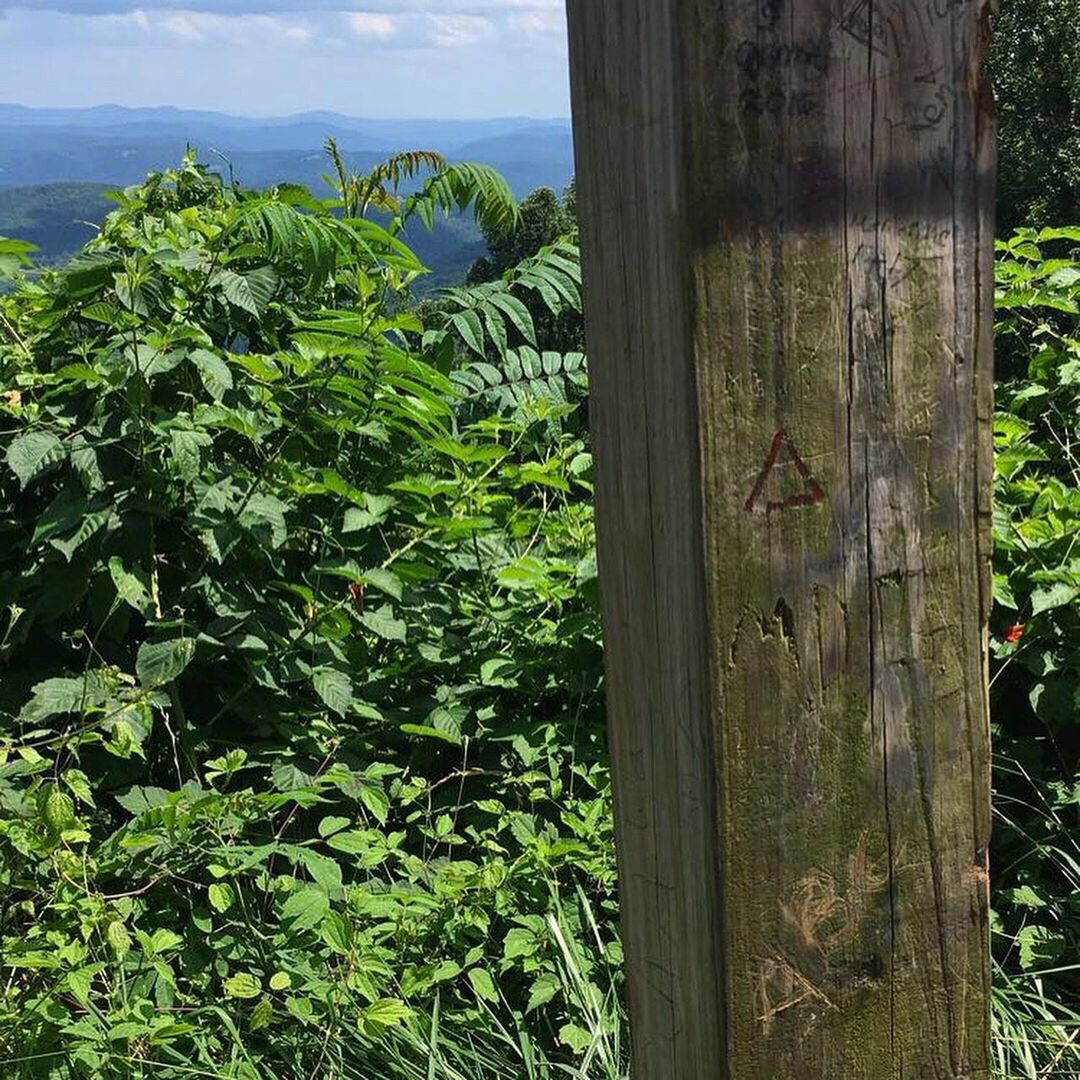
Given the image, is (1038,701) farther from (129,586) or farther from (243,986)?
(129,586)

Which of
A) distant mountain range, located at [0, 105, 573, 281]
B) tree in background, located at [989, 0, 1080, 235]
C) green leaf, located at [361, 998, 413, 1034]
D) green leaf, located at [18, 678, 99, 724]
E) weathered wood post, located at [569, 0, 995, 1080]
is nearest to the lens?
weathered wood post, located at [569, 0, 995, 1080]

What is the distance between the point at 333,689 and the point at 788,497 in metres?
2.01

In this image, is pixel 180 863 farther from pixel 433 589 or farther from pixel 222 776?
pixel 433 589

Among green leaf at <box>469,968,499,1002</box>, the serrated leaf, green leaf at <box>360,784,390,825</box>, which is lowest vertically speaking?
green leaf at <box>469,968,499,1002</box>

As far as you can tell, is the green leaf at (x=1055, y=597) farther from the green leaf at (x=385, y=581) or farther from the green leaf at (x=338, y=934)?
the green leaf at (x=338, y=934)

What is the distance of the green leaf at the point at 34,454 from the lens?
2.86 meters

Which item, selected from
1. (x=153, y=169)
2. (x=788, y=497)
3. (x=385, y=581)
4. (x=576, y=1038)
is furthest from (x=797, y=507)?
(x=153, y=169)

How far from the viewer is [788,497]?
1.06 meters

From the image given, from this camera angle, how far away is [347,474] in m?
3.26

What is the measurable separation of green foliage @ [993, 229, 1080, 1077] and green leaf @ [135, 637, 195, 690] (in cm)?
187

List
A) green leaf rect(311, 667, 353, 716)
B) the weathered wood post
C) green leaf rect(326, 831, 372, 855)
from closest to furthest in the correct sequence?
1. the weathered wood post
2. green leaf rect(326, 831, 372, 855)
3. green leaf rect(311, 667, 353, 716)

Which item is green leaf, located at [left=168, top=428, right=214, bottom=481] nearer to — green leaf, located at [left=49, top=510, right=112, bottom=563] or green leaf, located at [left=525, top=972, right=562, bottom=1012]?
green leaf, located at [left=49, top=510, right=112, bottom=563]

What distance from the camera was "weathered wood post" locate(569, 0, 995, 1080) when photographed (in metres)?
1.00

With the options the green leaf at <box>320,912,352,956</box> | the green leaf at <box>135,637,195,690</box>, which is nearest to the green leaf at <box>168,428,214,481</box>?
the green leaf at <box>135,637,195,690</box>
